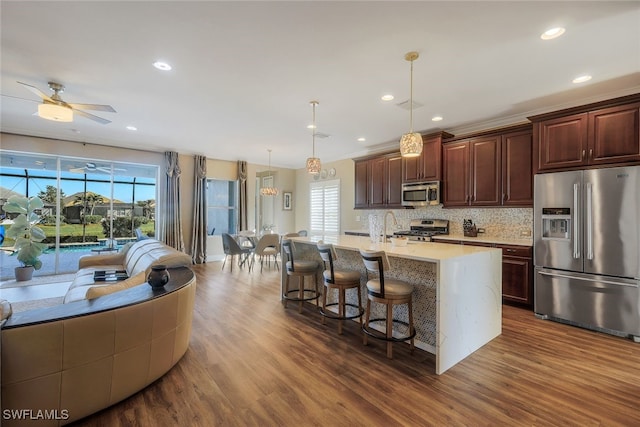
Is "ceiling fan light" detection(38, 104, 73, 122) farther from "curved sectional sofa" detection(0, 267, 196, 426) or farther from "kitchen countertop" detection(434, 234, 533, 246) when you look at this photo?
"kitchen countertop" detection(434, 234, 533, 246)

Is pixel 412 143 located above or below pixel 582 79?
below

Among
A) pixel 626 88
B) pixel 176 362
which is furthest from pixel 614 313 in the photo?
pixel 176 362

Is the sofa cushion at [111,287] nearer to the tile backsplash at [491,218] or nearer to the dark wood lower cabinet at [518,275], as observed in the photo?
the tile backsplash at [491,218]

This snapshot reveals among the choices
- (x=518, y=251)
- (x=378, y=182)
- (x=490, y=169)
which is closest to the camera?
(x=518, y=251)

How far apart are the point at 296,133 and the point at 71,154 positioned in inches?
187

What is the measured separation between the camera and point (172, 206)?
6.77 m

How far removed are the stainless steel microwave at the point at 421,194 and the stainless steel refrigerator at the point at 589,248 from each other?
5.04ft

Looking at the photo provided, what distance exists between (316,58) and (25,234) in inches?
251

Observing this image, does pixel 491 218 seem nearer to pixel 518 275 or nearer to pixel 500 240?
pixel 500 240

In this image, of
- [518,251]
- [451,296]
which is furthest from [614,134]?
[451,296]

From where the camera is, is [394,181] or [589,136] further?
[394,181]

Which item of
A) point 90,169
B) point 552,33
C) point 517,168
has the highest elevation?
point 552,33

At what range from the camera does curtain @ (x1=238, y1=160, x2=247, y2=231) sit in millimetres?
7916

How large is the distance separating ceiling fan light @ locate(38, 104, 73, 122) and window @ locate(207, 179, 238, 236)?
4604 millimetres
